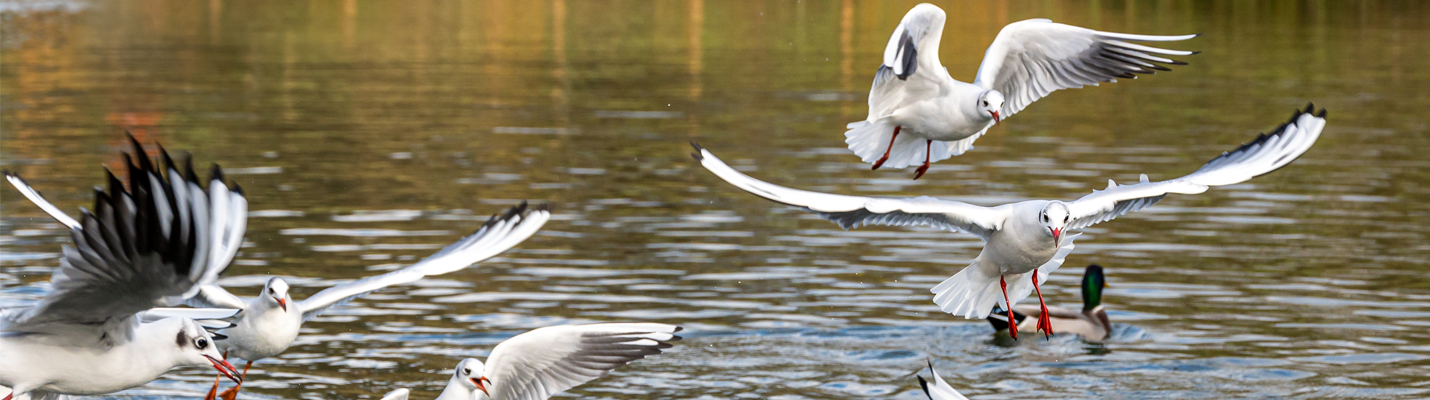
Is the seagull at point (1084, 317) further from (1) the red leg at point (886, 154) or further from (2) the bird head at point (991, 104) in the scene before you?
(2) the bird head at point (991, 104)

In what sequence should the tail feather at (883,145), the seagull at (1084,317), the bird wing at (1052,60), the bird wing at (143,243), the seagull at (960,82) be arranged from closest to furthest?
the bird wing at (143,243), the seagull at (960,82), the tail feather at (883,145), the bird wing at (1052,60), the seagull at (1084,317)

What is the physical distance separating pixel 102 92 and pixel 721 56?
18.1 metres

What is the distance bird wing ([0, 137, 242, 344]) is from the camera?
23.3ft

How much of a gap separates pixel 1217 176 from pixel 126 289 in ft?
17.4

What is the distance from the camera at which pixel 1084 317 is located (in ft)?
48.5

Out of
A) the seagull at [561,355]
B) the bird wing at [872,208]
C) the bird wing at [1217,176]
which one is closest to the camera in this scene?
the bird wing at [872,208]

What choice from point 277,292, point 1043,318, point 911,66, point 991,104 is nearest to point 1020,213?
point 991,104

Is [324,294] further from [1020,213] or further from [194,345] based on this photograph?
[1020,213]

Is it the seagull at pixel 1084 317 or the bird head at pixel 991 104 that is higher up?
the bird head at pixel 991 104

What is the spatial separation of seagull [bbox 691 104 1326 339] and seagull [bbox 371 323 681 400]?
1.14 meters

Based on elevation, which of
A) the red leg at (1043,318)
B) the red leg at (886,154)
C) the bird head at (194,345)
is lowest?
the red leg at (1043,318)

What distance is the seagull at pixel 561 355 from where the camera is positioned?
379 inches

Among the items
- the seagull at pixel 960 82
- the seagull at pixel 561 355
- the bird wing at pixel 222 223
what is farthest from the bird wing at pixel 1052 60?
the bird wing at pixel 222 223

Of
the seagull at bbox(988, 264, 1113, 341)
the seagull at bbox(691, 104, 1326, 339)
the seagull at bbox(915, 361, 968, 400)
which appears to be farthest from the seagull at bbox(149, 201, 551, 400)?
the seagull at bbox(988, 264, 1113, 341)
